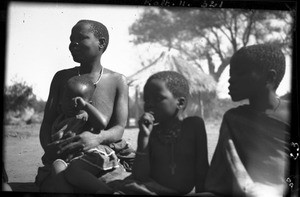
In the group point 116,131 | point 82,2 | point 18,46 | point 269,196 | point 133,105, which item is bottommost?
point 269,196

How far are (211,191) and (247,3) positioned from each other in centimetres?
138

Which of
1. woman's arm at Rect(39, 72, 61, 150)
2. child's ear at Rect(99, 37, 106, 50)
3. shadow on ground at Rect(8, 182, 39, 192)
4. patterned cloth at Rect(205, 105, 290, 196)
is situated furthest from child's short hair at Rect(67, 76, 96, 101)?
patterned cloth at Rect(205, 105, 290, 196)

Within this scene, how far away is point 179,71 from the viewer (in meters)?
3.08

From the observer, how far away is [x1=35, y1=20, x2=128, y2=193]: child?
302cm

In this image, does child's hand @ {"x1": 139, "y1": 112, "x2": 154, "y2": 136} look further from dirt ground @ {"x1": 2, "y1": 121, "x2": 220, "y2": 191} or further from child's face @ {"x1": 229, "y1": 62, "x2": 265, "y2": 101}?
child's face @ {"x1": 229, "y1": 62, "x2": 265, "y2": 101}

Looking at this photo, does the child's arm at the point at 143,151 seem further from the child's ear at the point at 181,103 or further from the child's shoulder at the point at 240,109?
the child's shoulder at the point at 240,109

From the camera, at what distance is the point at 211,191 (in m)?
3.00

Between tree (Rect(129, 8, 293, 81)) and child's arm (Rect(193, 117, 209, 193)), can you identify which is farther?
tree (Rect(129, 8, 293, 81))

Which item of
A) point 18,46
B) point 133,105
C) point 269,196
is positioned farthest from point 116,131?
point 269,196

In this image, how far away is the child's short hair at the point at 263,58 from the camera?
3037 millimetres

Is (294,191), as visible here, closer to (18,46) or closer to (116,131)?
(116,131)

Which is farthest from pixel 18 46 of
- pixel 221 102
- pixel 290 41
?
pixel 290 41

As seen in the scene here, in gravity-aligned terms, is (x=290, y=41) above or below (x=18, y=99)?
above

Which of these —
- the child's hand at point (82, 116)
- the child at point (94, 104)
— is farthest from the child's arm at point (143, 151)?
the child's hand at point (82, 116)
